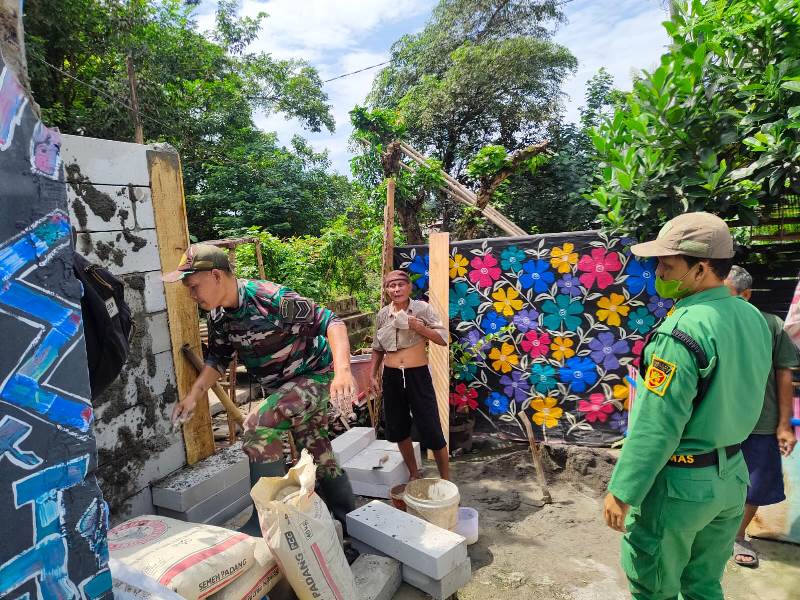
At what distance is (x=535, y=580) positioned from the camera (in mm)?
2971

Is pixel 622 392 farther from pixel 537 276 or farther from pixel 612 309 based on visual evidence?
pixel 537 276

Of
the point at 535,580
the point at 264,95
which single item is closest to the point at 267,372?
the point at 535,580

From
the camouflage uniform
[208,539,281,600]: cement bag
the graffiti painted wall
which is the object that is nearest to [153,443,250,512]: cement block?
the camouflage uniform

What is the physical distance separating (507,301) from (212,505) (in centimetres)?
318

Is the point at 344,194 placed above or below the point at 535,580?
above

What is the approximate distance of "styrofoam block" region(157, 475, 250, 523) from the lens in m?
3.01

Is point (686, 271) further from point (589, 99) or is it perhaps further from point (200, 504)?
point (589, 99)

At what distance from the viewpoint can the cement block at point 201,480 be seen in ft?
9.82

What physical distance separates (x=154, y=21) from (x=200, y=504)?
15.7 m

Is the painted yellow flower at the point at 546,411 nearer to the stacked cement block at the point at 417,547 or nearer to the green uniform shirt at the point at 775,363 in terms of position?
the green uniform shirt at the point at 775,363

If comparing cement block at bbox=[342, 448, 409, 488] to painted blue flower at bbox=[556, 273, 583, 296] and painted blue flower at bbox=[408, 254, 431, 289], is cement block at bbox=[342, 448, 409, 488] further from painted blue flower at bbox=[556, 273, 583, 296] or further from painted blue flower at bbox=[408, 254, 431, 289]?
painted blue flower at bbox=[556, 273, 583, 296]

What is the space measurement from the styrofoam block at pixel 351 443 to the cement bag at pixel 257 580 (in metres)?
1.52

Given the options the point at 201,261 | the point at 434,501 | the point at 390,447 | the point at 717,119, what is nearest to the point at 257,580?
the point at 434,501

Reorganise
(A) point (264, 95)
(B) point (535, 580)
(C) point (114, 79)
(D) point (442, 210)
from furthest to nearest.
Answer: (A) point (264, 95)
(C) point (114, 79)
(D) point (442, 210)
(B) point (535, 580)
